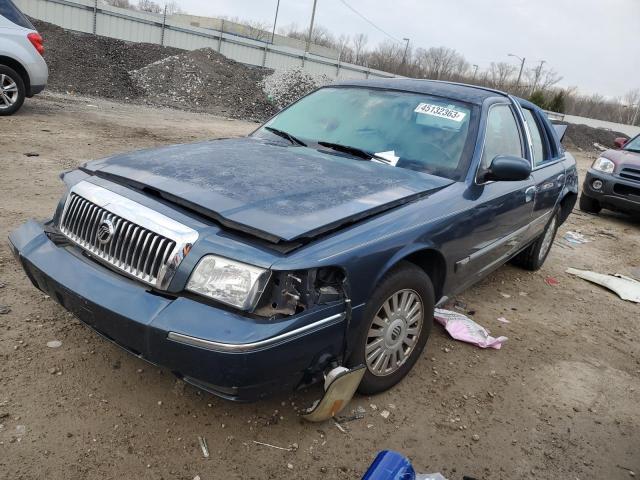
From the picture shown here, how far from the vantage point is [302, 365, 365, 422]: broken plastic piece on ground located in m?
2.27

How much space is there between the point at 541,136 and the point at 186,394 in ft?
13.2

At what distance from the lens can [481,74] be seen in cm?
6600

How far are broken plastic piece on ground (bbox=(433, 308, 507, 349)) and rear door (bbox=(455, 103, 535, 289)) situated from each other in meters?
0.35

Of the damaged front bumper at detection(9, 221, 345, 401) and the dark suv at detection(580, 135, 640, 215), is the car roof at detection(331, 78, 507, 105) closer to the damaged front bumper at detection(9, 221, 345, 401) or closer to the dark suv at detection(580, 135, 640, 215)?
the damaged front bumper at detection(9, 221, 345, 401)

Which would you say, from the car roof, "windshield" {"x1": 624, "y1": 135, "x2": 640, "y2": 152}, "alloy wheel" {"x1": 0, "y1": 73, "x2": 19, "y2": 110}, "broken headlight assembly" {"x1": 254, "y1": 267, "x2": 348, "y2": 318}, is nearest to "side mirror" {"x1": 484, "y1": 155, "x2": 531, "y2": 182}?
the car roof

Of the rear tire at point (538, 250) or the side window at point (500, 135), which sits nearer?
the side window at point (500, 135)

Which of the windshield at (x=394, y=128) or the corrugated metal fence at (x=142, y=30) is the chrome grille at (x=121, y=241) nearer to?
the windshield at (x=394, y=128)

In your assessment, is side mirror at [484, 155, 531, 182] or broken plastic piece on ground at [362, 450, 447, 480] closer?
broken plastic piece on ground at [362, 450, 447, 480]

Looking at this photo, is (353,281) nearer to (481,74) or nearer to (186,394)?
(186,394)

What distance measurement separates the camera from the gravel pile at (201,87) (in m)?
17.6

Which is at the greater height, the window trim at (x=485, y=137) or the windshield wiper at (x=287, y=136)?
the window trim at (x=485, y=137)

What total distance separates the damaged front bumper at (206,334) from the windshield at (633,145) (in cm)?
871

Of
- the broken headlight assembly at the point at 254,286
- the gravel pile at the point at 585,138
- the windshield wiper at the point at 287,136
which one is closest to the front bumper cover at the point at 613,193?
the windshield wiper at the point at 287,136

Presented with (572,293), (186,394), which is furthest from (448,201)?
(572,293)
